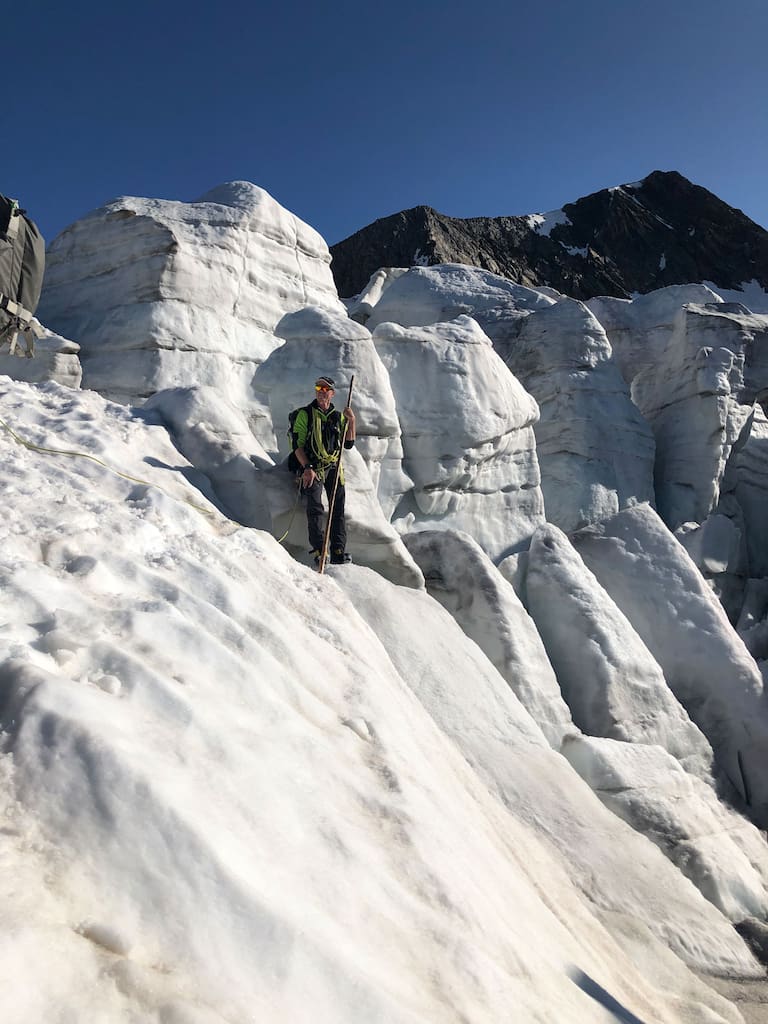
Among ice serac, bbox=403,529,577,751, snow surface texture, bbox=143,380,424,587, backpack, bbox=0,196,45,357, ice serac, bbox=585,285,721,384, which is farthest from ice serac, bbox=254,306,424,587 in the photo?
ice serac, bbox=585,285,721,384

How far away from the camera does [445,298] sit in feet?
61.5

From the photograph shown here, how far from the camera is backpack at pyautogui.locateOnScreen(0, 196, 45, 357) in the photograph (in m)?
6.11

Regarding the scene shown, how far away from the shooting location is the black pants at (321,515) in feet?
23.7

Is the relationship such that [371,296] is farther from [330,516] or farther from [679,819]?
[679,819]

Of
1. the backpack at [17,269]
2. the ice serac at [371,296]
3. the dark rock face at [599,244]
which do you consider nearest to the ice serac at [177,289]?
the ice serac at [371,296]

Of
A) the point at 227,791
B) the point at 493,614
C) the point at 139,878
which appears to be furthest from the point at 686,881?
the point at 139,878

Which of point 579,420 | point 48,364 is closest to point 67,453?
point 48,364

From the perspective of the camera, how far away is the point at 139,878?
93.6 inches

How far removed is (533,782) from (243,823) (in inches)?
→ 154

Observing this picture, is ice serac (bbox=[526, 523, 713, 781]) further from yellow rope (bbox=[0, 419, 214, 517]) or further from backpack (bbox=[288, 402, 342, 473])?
yellow rope (bbox=[0, 419, 214, 517])

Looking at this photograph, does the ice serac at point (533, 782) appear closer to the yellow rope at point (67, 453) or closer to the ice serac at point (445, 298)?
the yellow rope at point (67, 453)

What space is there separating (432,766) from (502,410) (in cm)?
742

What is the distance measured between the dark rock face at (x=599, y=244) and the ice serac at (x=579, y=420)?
96.4 ft

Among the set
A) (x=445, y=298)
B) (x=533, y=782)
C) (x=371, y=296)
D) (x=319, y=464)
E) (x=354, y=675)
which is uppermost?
(x=445, y=298)
